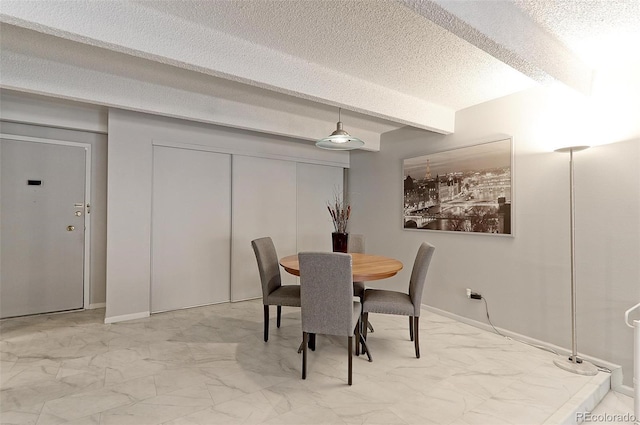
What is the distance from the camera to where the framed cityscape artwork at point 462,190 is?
10.0ft

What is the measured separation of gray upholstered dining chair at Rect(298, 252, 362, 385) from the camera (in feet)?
7.03

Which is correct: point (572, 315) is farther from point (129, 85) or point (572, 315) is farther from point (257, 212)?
point (129, 85)

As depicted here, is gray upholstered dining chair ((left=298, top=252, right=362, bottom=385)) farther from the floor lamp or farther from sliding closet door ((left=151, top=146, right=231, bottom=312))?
sliding closet door ((left=151, top=146, right=231, bottom=312))

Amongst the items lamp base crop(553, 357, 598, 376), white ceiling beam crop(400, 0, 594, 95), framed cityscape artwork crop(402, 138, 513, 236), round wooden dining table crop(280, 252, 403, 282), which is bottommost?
lamp base crop(553, 357, 598, 376)

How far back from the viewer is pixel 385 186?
4.47 m

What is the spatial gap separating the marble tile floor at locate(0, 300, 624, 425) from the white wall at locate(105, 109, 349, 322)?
0.36m

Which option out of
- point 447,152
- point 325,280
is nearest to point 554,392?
point 325,280

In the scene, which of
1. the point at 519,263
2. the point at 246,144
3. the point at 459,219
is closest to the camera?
the point at 519,263

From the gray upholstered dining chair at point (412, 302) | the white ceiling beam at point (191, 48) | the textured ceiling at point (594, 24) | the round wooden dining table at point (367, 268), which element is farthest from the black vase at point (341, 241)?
the textured ceiling at point (594, 24)

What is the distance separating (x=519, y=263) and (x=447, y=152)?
1401 mm

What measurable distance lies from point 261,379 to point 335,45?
2411 mm

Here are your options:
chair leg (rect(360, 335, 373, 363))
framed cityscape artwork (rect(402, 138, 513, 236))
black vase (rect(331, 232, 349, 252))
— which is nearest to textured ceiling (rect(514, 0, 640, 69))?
framed cityscape artwork (rect(402, 138, 513, 236))

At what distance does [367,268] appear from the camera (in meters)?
2.54

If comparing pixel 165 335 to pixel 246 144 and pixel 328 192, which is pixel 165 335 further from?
pixel 328 192
